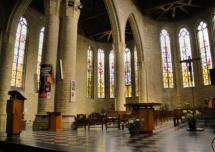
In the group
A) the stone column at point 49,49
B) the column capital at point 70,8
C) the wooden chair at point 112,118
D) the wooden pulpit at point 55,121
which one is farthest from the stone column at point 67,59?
the wooden chair at point 112,118

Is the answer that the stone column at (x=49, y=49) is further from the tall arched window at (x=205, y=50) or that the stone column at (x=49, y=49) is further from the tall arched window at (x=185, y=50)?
the tall arched window at (x=205, y=50)

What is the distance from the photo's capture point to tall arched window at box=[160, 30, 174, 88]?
20.2 meters

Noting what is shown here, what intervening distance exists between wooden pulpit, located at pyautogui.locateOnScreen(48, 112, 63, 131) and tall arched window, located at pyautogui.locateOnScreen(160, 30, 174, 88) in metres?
14.4

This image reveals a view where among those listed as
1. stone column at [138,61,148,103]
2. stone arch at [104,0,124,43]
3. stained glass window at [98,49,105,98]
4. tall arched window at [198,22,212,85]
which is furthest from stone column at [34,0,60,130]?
tall arched window at [198,22,212,85]

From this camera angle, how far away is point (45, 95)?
838cm

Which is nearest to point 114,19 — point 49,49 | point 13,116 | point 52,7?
point 52,7

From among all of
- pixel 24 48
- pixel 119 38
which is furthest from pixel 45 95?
pixel 24 48

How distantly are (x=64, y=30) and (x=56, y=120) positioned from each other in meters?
4.36

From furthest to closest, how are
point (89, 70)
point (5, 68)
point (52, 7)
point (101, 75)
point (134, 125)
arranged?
point (101, 75) → point (89, 70) → point (5, 68) → point (52, 7) → point (134, 125)

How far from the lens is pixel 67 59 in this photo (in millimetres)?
9203

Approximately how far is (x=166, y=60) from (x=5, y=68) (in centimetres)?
1532

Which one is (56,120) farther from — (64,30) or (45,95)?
(64,30)

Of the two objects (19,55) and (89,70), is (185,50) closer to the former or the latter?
(89,70)

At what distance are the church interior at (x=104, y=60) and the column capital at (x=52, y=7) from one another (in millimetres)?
47
